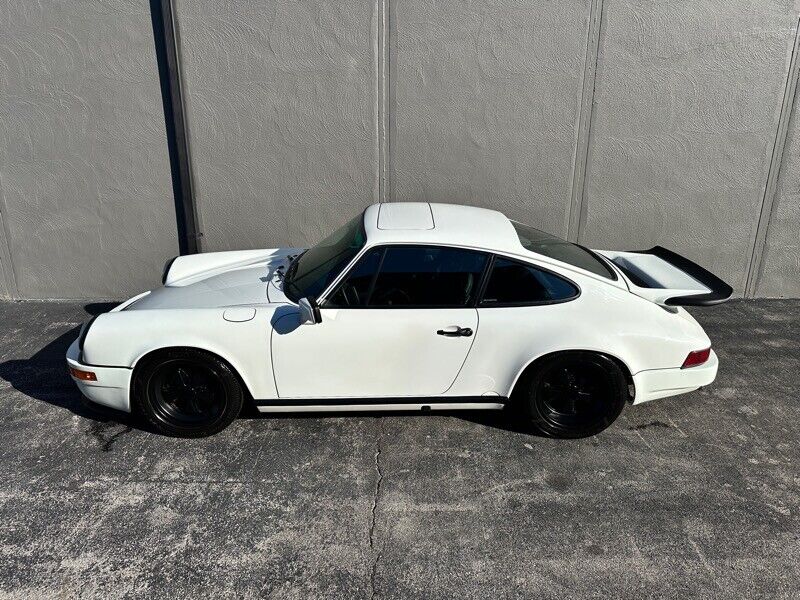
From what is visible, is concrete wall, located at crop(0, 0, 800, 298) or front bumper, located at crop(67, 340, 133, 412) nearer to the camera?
front bumper, located at crop(67, 340, 133, 412)

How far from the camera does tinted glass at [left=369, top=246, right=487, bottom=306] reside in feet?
12.7

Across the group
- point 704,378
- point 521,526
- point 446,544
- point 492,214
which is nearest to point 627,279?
point 704,378

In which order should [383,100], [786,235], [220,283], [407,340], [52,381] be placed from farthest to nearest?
[786,235] → [383,100] → [52,381] → [220,283] → [407,340]

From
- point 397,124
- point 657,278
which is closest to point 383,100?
point 397,124

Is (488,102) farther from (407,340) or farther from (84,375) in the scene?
(84,375)

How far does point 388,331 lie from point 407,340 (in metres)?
0.13

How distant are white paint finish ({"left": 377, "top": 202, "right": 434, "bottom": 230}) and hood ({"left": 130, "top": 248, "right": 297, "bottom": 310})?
886 millimetres

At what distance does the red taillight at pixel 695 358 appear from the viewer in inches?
155

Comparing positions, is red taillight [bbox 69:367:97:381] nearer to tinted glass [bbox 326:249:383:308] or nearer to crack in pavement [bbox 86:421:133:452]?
crack in pavement [bbox 86:421:133:452]

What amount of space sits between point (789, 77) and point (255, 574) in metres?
6.48

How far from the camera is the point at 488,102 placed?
5949 mm

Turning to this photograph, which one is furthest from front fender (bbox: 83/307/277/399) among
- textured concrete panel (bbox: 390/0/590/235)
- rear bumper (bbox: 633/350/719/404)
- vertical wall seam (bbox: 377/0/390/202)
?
textured concrete panel (bbox: 390/0/590/235)

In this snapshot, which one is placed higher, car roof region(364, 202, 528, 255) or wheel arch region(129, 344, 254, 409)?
car roof region(364, 202, 528, 255)

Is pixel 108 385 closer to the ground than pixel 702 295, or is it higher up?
closer to the ground
